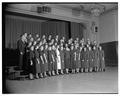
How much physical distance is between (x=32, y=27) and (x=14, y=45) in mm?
542

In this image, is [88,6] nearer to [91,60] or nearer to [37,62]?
[91,60]

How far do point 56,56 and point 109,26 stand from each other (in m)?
1.41

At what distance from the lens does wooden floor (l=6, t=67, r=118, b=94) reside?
440 cm

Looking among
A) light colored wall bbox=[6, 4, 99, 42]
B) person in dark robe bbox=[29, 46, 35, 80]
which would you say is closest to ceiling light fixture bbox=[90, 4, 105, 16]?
light colored wall bbox=[6, 4, 99, 42]

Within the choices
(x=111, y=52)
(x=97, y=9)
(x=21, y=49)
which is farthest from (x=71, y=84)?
(x=97, y=9)

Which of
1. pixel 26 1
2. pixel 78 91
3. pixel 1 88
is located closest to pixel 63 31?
pixel 26 1

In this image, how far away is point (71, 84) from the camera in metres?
4.54

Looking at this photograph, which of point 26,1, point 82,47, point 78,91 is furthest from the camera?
point 82,47

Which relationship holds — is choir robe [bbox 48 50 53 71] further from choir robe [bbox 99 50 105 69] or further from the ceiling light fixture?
the ceiling light fixture

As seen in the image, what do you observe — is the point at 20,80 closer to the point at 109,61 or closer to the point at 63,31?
the point at 63,31

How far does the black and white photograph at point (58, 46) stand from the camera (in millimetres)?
4504

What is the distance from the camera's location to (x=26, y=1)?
4734 millimetres

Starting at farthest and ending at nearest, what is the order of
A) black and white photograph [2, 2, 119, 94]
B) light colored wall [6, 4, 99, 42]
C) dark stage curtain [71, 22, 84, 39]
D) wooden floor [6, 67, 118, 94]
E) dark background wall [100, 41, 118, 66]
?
1. dark stage curtain [71, 22, 84, 39]
2. dark background wall [100, 41, 118, 66]
3. light colored wall [6, 4, 99, 42]
4. black and white photograph [2, 2, 119, 94]
5. wooden floor [6, 67, 118, 94]

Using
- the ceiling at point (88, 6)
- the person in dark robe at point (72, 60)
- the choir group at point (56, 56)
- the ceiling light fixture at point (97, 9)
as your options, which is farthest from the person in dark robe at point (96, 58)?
the ceiling at point (88, 6)
